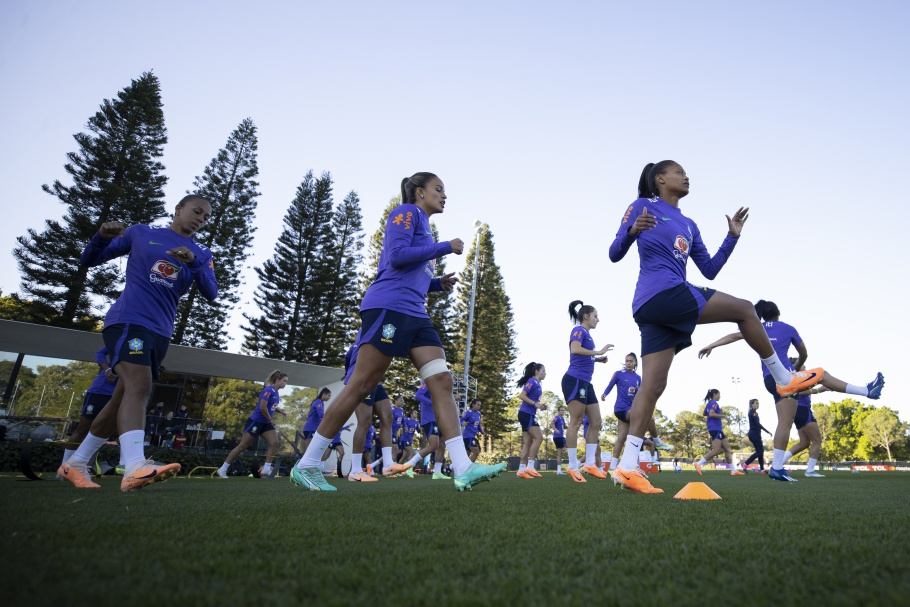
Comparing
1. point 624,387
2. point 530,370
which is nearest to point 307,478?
point 530,370

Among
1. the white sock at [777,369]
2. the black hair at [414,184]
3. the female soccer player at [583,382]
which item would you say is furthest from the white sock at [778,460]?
the black hair at [414,184]

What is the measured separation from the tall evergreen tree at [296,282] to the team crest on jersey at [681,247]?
2887cm

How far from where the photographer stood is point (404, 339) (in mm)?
3748

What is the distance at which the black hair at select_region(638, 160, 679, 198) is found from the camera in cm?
472

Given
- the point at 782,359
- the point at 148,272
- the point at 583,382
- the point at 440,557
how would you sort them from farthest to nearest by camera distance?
the point at 583,382, the point at 782,359, the point at 148,272, the point at 440,557

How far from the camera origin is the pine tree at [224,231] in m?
28.4

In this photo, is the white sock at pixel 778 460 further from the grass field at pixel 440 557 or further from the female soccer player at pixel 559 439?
the female soccer player at pixel 559 439

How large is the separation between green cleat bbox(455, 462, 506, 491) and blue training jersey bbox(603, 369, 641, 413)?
791cm

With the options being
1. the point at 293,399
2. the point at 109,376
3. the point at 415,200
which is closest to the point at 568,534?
the point at 415,200

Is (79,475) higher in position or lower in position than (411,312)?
lower

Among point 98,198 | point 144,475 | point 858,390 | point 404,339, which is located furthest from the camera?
point 98,198

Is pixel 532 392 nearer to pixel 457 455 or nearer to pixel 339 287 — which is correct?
pixel 457 455

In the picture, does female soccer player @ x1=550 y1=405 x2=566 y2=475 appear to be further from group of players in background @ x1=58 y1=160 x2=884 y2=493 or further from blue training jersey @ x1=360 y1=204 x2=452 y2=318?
blue training jersey @ x1=360 y1=204 x2=452 y2=318

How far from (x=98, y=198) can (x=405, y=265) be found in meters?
28.1
